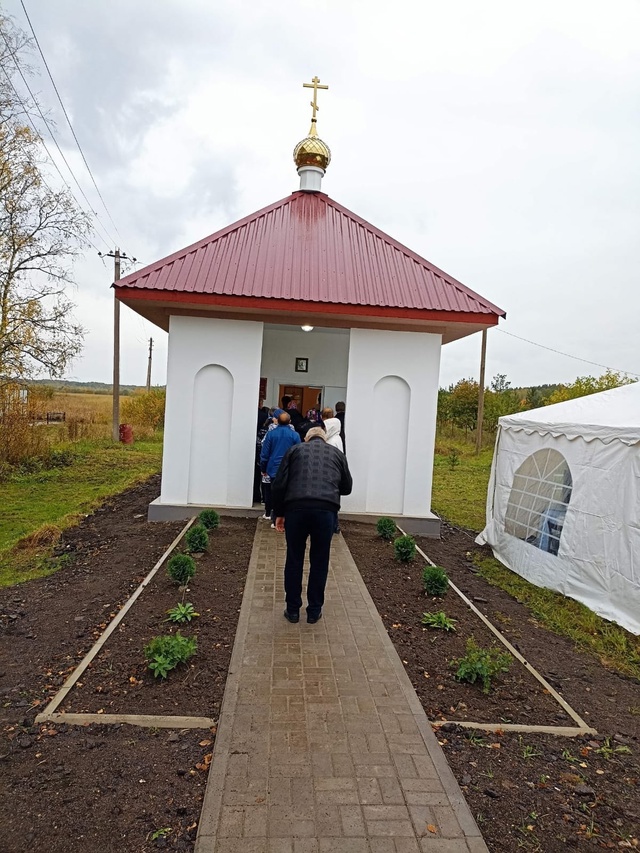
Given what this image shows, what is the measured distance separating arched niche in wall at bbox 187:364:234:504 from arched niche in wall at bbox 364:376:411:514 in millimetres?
2570

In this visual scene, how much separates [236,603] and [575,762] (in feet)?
11.0

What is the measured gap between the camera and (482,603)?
6.70 m

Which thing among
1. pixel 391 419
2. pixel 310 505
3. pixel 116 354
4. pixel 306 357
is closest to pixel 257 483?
pixel 391 419

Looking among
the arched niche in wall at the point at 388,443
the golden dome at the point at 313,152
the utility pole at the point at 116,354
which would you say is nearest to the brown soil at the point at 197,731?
the arched niche in wall at the point at 388,443

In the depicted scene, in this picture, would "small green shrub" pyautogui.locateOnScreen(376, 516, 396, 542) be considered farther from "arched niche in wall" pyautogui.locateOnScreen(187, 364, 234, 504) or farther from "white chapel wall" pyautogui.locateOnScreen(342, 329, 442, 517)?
"arched niche in wall" pyautogui.locateOnScreen(187, 364, 234, 504)

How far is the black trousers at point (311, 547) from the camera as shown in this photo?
4926 millimetres

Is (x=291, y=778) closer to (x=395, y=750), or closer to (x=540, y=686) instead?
(x=395, y=750)

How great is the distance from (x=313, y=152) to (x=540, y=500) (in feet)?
28.7

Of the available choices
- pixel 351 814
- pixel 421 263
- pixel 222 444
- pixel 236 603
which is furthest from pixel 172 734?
pixel 421 263

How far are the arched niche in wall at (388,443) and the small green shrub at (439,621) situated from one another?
425 centimetres

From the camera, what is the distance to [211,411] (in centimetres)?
938

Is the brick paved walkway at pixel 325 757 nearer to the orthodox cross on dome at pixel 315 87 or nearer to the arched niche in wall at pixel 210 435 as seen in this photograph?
the arched niche in wall at pixel 210 435

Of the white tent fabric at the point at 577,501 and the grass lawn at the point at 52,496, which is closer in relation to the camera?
the white tent fabric at the point at 577,501

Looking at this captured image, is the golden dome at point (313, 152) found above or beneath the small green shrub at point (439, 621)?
above
